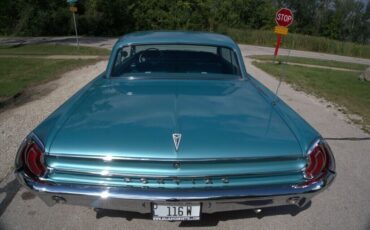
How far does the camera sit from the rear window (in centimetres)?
370

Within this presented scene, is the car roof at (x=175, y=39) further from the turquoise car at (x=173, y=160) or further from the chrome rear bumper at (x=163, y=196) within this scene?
the chrome rear bumper at (x=163, y=196)

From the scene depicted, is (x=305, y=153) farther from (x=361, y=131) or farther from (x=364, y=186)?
(x=361, y=131)

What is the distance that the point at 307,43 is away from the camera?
33.2 metres

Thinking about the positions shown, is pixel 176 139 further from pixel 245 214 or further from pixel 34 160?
pixel 245 214

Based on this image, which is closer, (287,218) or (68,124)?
(68,124)

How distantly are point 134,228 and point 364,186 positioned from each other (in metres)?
2.61

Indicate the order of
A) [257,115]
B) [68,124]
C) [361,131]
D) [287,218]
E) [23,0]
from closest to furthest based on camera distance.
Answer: [68,124]
[257,115]
[287,218]
[361,131]
[23,0]

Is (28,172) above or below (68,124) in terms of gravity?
below

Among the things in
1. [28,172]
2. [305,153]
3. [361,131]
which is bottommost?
[361,131]

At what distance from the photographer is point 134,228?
2.91 metres

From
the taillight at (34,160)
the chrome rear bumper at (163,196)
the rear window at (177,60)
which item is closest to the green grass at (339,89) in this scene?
the rear window at (177,60)

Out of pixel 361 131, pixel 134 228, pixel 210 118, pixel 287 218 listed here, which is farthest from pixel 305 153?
pixel 361 131

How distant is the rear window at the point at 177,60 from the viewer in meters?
3.70

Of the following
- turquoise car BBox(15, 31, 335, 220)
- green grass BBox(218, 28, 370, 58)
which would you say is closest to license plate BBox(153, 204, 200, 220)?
turquoise car BBox(15, 31, 335, 220)
